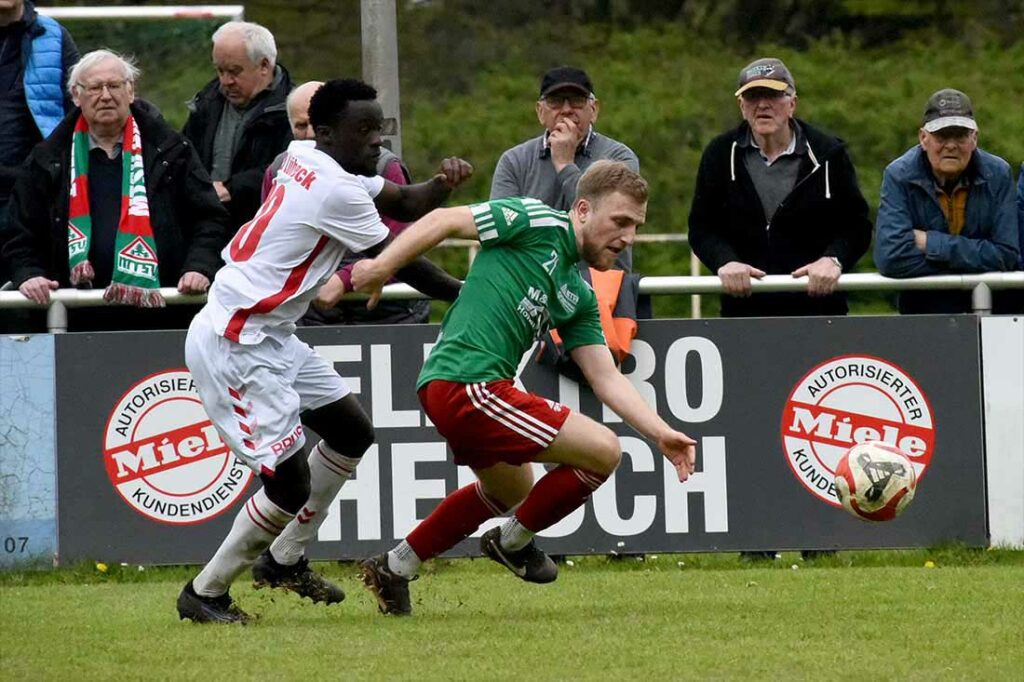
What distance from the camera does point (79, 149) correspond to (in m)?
10.1

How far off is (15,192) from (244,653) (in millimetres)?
3810

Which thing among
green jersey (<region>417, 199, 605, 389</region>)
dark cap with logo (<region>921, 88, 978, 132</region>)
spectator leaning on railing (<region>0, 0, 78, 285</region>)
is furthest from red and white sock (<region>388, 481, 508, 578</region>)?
spectator leaning on railing (<region>0, 0, 78, 285</region>)

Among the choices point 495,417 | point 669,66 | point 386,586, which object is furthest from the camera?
point 669,66

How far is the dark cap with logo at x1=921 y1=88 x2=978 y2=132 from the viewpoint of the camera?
10109 millimetres

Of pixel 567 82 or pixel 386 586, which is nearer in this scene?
pixel 386 586

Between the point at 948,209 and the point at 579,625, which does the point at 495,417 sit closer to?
the point at 579,625

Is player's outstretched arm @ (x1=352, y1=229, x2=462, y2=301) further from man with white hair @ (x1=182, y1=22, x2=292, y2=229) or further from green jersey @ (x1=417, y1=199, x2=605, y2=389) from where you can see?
man with white hair @ (x1=182, y1=22, x2=292, y2=229)

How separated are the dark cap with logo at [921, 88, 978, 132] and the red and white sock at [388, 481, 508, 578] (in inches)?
133

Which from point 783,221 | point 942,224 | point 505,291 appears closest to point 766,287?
point 783,221

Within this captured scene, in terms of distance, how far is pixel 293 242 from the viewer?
7914 mm

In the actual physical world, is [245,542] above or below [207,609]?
above

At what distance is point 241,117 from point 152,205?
80 cm

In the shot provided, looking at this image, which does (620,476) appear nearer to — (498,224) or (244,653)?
(498,224)

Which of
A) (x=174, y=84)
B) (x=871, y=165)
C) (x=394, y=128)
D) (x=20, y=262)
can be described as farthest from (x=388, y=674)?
(x=871, y=165)
